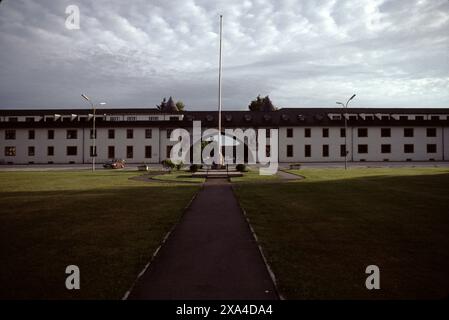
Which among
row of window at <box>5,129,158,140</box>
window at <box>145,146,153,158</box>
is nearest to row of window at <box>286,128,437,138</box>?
row of window at <box>5,129,158,140</box>

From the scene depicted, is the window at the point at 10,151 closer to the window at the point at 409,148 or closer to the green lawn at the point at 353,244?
the green lawn at the point at 353,244

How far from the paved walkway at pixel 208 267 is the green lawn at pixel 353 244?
0.40 m

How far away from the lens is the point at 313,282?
514cm

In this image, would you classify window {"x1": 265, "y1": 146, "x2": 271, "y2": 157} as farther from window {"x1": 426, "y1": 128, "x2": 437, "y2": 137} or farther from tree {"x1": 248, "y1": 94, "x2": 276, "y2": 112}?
window {"x1": 426, "y1": 128, "x2": 437, "y2": 137}

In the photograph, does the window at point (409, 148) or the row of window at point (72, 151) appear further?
the window at point (409, 148)

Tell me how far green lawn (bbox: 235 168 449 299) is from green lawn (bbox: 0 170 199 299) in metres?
2.98

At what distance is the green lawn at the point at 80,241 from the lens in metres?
5.08

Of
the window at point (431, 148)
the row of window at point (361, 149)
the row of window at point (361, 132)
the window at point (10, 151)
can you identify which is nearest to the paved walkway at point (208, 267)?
the row of window at point (361, 149)

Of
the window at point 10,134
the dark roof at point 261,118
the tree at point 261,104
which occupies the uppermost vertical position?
the tree at point 261,104

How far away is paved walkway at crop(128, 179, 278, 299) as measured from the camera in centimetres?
485

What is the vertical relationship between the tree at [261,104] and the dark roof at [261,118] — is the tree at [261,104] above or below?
above
